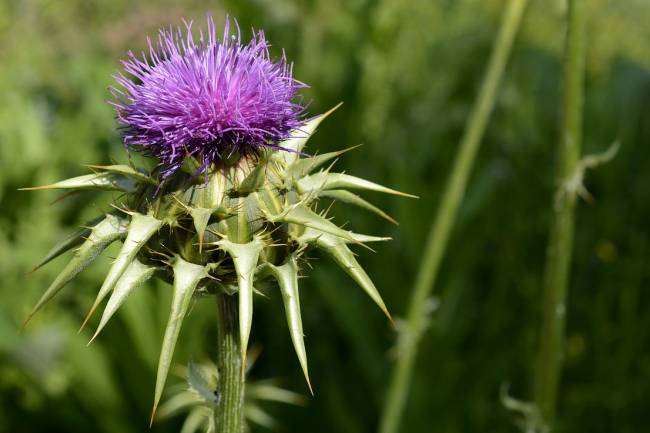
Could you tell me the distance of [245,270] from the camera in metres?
1.19

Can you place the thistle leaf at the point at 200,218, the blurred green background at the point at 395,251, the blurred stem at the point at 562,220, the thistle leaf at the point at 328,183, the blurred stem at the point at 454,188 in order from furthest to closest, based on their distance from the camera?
the blurred green background at the point at 395,251
the blurred stem at the point at 454,188
the blurred stem at the point at 562,220
the thistle leaf at the point at 328,183
the thistle leaf at the point at 200,218

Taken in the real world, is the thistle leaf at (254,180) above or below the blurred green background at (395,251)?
above

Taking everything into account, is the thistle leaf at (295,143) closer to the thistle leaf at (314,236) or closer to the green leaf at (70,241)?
the thistle leaf at (314,236)

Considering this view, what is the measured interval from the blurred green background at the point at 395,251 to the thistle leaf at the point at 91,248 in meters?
1.53

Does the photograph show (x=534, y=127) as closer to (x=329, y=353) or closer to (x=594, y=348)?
(x=594, y=348)

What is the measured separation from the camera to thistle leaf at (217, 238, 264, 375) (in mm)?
1116

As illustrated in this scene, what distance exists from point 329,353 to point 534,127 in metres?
1.77

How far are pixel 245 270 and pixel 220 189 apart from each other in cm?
19

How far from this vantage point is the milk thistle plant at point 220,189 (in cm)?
125

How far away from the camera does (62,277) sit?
1161 mm

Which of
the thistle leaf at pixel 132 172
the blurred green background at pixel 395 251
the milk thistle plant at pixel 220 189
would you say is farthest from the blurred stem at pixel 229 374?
the blurred green background at pixel 395 251

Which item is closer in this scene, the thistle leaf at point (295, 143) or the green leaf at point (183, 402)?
the thistle leaf at point (295, 143)

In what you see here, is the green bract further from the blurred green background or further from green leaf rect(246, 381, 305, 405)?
the blurred green background

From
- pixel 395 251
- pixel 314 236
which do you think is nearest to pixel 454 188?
pixel 314 236
